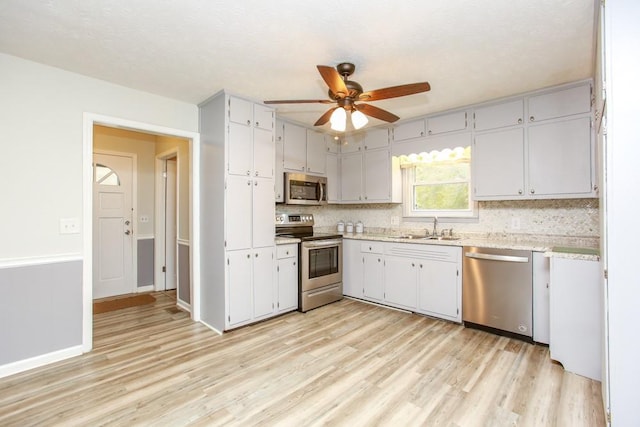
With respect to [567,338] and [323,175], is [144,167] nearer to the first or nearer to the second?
[323,175]

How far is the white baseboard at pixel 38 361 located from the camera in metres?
2.32

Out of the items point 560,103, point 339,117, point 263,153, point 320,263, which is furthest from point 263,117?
point 560,103

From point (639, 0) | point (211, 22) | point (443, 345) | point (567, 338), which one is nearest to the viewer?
point (639, 0)

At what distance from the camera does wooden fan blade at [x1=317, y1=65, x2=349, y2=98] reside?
6.50ft

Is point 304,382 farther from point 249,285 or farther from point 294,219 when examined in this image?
point 294,219

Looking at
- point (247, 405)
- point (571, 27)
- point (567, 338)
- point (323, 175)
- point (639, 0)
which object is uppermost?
point (571, 27)

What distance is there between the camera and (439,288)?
11.2ft

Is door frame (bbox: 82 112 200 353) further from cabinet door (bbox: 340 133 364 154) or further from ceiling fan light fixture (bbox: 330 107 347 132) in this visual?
cabinet door (bbox: 340 133 364 154)

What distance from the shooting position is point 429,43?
2.19 m

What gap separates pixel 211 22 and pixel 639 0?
2312 millimetres

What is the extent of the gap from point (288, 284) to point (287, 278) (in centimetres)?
8

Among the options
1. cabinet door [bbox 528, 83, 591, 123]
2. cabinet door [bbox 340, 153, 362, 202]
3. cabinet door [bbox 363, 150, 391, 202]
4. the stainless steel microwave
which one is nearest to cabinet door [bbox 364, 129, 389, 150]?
cabinet door [bbox 363, 150, 391, 202]

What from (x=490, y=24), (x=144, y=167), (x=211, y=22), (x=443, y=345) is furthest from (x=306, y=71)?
(x=144, y=167)

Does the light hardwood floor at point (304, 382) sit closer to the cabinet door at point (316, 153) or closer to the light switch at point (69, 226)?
the light switch at point (69, 226)
